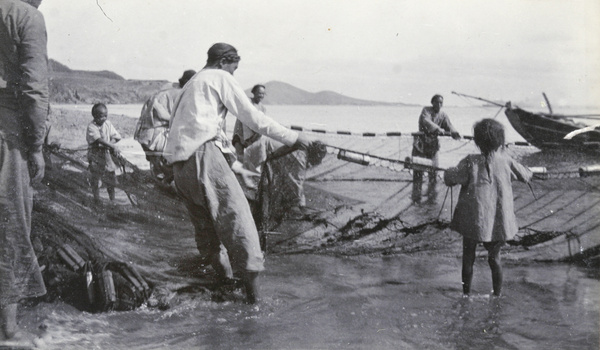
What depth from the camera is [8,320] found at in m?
3.03

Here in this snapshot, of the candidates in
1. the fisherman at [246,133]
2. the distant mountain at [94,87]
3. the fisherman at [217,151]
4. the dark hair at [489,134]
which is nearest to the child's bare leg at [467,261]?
the dark hair at [489,134]

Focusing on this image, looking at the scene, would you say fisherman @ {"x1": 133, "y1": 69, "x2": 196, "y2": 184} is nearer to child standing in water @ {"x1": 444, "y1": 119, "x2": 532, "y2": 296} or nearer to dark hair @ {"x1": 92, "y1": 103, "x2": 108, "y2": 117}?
dark hair @ {"x1": 92, "y1": 103, "x2": 108, "y2": 117}

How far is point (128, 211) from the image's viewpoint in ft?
13.6

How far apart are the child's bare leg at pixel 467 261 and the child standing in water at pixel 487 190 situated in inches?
1.3

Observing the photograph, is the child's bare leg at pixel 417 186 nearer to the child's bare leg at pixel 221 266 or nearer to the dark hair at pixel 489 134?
the dark hair at pixel 489 134

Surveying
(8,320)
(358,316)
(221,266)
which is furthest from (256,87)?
(8,320)

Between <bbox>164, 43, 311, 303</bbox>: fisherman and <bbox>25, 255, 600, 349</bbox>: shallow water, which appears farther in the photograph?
<bbox>164, 43, 311, 303</bbox>: fisherman

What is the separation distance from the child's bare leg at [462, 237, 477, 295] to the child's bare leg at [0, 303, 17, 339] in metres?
2.68

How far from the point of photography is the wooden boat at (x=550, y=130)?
14.0 ft

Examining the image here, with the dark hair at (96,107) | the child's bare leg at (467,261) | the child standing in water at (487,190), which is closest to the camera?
the child standing in water at (487,190)

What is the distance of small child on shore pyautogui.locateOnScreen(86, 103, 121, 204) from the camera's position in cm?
413

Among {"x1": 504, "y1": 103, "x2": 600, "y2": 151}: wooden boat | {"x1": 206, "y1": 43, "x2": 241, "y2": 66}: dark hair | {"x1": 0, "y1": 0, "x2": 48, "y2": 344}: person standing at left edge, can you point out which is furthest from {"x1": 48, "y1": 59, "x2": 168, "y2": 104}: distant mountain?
{"x1": 504, "y1": 103, "x2": 600, "y2": 151}: wooden boat

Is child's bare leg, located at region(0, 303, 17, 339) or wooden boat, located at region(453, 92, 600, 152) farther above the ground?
wooden boat, located at region(453, 92, 600, 152)

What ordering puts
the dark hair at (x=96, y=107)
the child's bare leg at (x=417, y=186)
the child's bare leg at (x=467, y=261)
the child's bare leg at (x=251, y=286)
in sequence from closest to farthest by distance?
1. the child's bare leg at (x=251, y=286)
2. the child's bare leg at (x=467, y=261)
3. the dark hair at (x=96, y=107)
4. the child's bare leg at (x=417, y=186)
